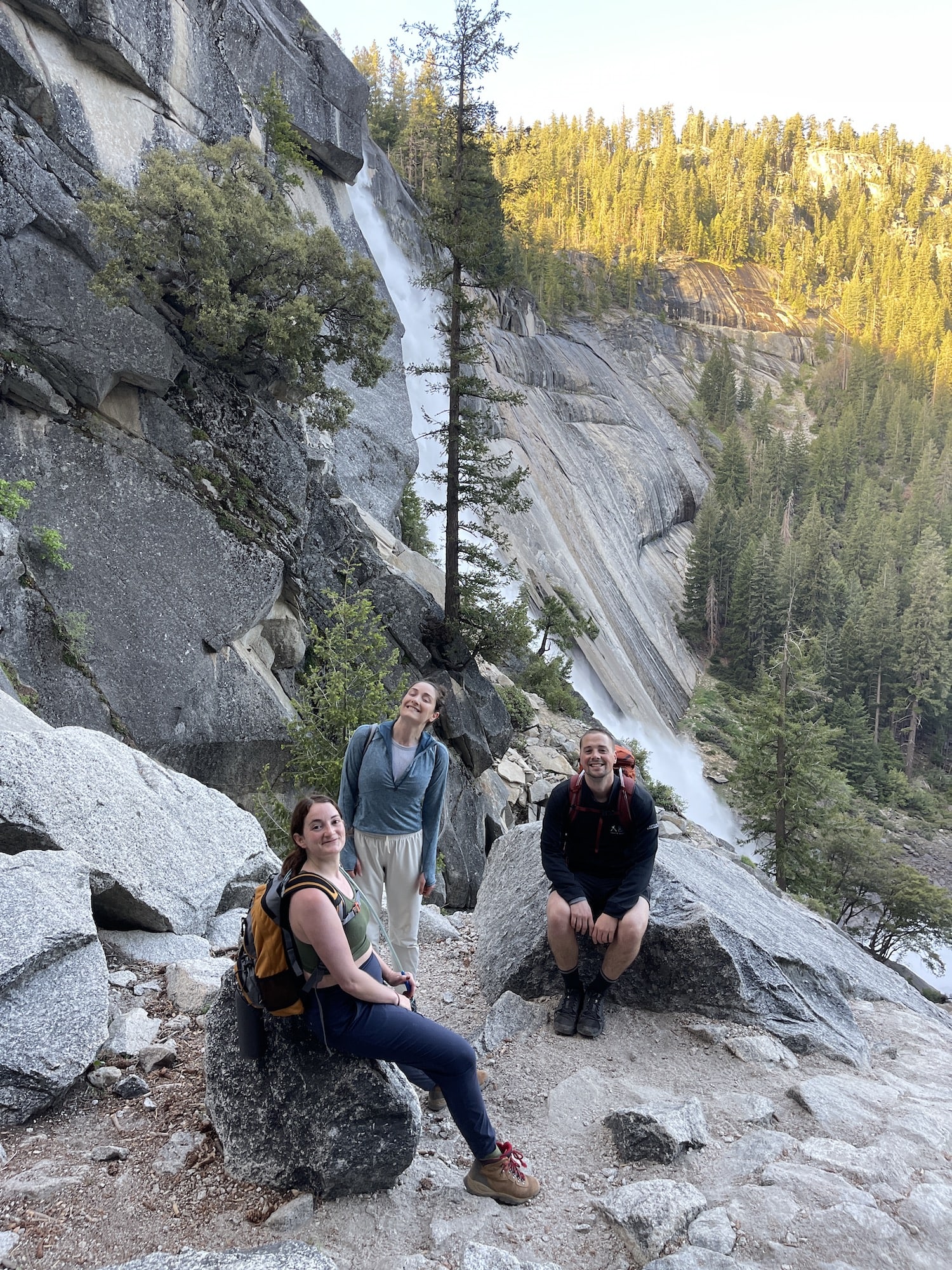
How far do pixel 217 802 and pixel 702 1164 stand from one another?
532 centimetres

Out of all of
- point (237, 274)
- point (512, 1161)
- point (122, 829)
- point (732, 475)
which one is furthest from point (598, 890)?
point (732, 475)

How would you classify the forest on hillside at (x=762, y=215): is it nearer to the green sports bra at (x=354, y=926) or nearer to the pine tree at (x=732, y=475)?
the pine tree at (x=732, y=475)

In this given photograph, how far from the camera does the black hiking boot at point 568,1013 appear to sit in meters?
5.42

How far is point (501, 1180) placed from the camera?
12.2ft

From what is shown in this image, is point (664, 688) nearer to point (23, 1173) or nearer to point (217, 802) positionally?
point (217, 802)

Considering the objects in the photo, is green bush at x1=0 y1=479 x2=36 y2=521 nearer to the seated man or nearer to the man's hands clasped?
the seated man

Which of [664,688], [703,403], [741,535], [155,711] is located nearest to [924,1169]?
[155,711]

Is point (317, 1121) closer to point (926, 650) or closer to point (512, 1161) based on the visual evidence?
point (512, 1161)

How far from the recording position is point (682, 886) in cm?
613

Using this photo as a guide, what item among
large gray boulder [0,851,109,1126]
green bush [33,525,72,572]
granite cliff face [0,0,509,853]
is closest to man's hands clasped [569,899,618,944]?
large gray boulder [0,851,109,1126]

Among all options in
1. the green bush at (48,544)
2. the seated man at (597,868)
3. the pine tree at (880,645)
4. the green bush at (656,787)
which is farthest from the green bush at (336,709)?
the pine tree at (880,645)

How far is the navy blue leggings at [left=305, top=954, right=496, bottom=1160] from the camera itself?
11.0 ft

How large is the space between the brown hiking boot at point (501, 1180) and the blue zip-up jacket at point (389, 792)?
1.77 meters

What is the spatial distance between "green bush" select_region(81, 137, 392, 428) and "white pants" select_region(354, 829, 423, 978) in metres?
11.3
